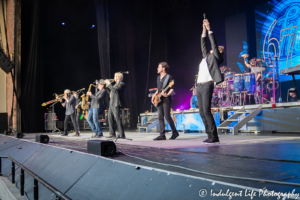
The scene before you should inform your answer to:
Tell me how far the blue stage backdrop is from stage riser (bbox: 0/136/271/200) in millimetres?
8208

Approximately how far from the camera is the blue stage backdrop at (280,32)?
8961 mm

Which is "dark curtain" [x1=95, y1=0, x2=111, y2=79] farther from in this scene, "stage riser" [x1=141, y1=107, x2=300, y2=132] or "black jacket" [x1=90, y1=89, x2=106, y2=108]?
"stage riser" [x1=141, y1=107, x2=300, y2=132]

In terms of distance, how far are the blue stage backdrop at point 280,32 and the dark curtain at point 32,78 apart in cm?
1012

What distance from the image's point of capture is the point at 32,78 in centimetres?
1230

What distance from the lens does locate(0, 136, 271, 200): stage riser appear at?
1308 millimetres

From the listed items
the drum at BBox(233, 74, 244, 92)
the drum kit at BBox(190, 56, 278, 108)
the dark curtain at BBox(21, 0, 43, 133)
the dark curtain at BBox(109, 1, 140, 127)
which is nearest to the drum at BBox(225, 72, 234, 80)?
the drum kit at BBox(190, 56, 278, 108)

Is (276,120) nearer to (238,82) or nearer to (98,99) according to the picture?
(238,82)

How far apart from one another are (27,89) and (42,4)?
4.46 meters

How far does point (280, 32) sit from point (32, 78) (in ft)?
36.5

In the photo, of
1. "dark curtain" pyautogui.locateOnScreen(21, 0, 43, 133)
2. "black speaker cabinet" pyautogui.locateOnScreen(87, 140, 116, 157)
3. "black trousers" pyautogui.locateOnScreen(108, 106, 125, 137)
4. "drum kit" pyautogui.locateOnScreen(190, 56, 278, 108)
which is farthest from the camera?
"dark curtain" pyautogui.locateOnScreen(21, 0, 43, 133)

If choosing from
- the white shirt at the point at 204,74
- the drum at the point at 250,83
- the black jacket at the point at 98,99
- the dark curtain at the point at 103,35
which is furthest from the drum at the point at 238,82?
the white shirt at the point at 204,74

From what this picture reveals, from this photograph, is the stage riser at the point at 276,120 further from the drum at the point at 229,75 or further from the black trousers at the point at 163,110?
the black trousers at the point at 163,110

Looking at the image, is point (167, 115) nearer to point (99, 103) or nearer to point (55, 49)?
point (99, 103)

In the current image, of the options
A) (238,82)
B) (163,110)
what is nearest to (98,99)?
(163,110)
